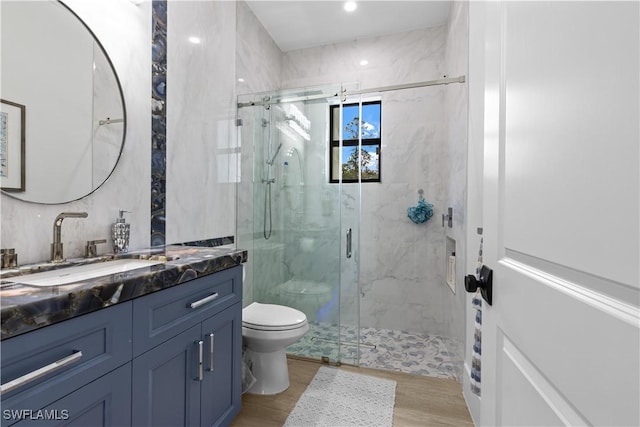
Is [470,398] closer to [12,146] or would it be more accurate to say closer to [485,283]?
[485,283]

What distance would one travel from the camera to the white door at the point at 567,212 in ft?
1.11

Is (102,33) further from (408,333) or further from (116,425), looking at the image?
(408,333)

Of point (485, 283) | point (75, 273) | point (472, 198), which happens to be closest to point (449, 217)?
point (472, 198)

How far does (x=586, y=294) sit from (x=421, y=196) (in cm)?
259

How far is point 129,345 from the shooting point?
952 millimetres

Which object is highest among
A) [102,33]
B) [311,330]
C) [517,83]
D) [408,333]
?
[102,33]

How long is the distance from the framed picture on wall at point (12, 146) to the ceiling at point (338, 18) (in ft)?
6.87

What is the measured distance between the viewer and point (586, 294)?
1.33ft

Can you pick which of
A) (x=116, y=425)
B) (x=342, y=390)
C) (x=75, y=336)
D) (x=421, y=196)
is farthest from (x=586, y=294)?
(x=421, y=196)

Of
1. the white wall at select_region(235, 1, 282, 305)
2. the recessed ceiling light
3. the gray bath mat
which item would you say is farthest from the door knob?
the recessed ceiling light

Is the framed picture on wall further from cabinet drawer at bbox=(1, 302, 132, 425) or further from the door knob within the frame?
the door knob

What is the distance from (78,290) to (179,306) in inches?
16.8

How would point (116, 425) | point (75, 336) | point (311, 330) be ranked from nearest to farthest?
point (75, 336) < point (116, 425) < point (311, 330)

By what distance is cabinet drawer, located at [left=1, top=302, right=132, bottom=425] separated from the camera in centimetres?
66
